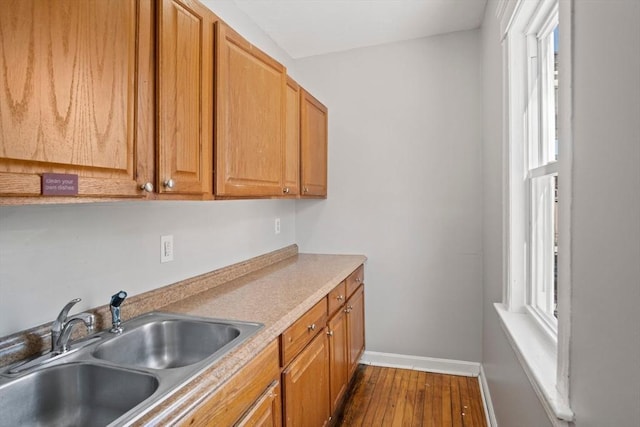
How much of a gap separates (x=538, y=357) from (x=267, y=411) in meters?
0.98

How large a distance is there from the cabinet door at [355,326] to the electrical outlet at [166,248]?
119 cm

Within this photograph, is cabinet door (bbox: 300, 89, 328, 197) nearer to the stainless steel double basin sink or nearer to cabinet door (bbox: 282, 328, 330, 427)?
cabinet door (bbox: 282, 328, 330, 427)

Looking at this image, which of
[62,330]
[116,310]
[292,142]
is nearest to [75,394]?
[62,330]

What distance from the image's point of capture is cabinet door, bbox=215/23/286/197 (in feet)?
4.92

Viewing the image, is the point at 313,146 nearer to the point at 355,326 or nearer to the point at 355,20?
the point at 355,20

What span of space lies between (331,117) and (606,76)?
7.81ft

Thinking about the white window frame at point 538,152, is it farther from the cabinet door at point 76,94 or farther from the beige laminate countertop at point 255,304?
the cabinet door at point 76,94

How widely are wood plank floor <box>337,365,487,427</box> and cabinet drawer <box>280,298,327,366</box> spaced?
32.8 inches

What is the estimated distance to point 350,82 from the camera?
117 inches

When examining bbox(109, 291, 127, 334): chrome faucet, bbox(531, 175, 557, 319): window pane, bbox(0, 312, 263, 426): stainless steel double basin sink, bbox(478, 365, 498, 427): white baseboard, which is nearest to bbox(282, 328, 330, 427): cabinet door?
bbox(0, 312, 263, 426): stainless steel double basin sink

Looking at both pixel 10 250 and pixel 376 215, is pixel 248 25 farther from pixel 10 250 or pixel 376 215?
pixel 10 250

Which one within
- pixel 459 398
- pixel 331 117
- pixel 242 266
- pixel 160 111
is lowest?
pixel 459 398

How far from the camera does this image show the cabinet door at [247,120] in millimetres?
1499

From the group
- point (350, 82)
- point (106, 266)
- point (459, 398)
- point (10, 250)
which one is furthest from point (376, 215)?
point (10, 250)
